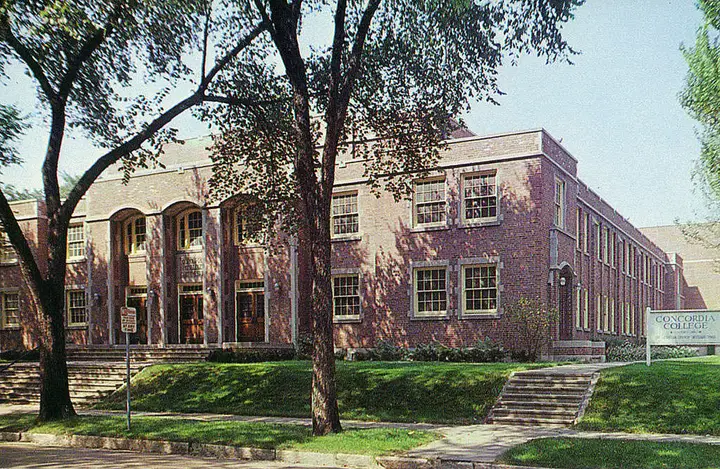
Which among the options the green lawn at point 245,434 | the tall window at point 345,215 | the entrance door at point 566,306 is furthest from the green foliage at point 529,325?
the green lawn at point 245,434

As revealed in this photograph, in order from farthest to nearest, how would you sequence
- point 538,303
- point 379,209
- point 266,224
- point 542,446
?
point 379,209 → point 538,303 → point 266,224 → point 542,446

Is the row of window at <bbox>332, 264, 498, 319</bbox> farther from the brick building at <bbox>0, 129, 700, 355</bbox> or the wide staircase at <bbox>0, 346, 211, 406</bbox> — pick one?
the wide staircase at <bbox>0, 346, 211, 406</bbox>

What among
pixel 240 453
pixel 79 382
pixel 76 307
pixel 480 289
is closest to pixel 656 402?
pixel 240 453

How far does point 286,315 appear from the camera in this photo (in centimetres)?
2842

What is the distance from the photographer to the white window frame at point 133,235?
3247cm

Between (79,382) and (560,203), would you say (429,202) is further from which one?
(79,382)

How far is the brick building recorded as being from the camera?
985 inches

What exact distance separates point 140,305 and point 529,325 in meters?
17.1

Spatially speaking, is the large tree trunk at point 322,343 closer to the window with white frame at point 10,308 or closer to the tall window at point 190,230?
the tall window at point 190,230

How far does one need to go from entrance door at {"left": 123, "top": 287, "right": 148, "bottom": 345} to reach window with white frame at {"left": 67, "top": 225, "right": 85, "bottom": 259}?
3.15m

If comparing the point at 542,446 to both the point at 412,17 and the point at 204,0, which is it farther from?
the point at 204,0

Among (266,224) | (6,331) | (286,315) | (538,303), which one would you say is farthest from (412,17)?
(6,331)

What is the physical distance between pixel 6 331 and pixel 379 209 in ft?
65.7

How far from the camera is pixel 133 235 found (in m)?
32.7
